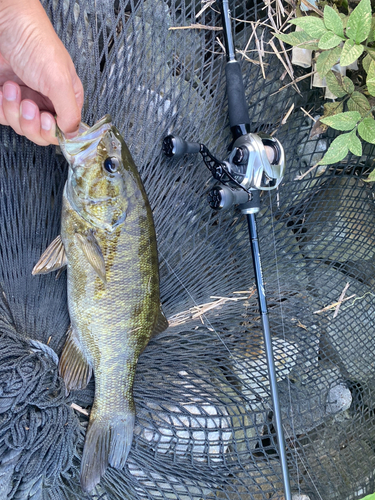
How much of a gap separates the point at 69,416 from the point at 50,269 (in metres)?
0.69

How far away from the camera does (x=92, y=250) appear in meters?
1.81

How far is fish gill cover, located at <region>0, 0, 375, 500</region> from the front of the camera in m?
1.90

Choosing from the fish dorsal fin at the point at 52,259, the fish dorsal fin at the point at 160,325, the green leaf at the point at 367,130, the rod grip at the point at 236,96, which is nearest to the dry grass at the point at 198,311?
the fish dorsal fin at the point at 160,325

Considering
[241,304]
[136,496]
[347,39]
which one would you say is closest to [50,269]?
[241,304]

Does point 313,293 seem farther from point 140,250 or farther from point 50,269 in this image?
point 50,269

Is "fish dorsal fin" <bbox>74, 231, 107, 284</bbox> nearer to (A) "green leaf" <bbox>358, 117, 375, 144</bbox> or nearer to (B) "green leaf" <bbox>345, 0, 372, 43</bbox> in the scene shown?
(A) "green leaf" <bbox>358, 117, 375, 144</bbox>

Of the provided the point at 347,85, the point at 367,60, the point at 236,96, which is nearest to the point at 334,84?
the point at 347,85

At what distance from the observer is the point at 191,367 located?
213 cm

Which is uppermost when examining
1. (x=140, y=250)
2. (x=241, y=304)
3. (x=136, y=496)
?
(x=140, y=250)

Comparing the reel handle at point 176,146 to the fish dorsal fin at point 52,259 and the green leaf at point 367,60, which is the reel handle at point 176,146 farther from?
the green leaf at point 367,60

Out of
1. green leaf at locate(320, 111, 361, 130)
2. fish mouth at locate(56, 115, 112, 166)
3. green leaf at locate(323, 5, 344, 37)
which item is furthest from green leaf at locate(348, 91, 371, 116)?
fish mouth at locate(56, 115, 112, 166)

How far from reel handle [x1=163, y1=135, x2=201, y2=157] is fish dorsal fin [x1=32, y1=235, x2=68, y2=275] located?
2.21 ft

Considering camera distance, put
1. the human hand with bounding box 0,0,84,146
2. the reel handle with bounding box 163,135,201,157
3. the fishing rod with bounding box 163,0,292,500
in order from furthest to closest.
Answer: the reel handle with bounding box 163,135,201,157, the fishing rod with bounding box 163,0,292,500, the human hand with bounding box 0,0,84,146

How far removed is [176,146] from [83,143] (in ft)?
1.46
